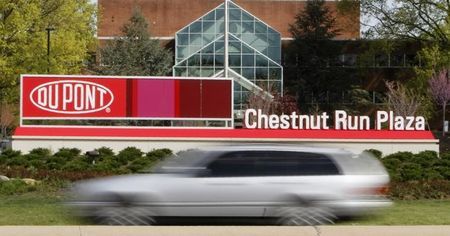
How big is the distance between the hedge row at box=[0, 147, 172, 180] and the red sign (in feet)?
6.53

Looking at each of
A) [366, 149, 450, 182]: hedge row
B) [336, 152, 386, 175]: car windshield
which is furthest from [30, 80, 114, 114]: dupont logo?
[336, 152, 386, 175]: car windshield

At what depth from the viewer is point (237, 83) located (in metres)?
59.7

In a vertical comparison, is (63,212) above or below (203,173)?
below

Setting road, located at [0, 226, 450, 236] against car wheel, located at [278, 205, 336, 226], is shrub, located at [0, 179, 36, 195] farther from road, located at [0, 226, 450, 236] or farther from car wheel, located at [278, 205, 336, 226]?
car wheel, located at [278, 205, 336, 226]

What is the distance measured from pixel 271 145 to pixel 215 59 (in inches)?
2065

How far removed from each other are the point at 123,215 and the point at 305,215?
3.04m

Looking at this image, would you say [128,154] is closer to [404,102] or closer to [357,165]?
[357,165]

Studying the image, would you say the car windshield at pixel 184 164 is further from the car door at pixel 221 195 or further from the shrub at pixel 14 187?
the shrub at pixel 14 187

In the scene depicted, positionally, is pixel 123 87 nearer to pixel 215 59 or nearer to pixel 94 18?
pixel 94 18

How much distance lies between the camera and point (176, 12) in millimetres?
85500

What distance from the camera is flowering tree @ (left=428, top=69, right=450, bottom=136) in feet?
205

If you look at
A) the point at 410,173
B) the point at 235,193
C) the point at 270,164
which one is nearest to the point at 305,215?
the point at 270,164

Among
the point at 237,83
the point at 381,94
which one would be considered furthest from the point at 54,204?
the point at 381,94

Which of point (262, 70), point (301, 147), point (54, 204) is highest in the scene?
point (262, 70)
